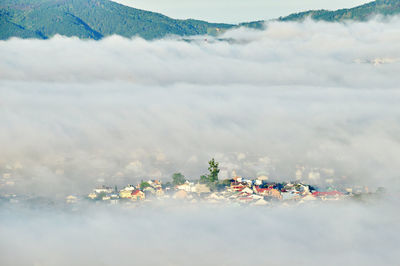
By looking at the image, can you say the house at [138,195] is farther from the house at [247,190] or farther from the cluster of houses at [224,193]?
the house at [247,190]

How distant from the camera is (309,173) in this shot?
72.9m

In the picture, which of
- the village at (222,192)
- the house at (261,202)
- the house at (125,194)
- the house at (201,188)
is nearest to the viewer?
the house at (261,202)

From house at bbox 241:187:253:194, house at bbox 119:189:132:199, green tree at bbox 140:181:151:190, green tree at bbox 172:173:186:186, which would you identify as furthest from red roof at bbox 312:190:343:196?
house at bbox 119:189:132:199

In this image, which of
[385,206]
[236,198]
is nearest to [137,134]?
[236,198]

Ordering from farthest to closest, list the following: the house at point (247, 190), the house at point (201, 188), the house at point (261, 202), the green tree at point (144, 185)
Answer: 1. the green tree at point (144, 185)
2. the house at point (201, 188)
3. the house at point (247, 190)
4. the house at point (261, 202)

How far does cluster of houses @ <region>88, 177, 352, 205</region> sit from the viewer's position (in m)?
58.3

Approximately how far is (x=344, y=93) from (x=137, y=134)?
10831 centimetres

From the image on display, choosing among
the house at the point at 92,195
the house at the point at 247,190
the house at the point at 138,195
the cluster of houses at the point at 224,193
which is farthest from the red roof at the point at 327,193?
the house at the point at 92,195

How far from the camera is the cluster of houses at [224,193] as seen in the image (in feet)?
191

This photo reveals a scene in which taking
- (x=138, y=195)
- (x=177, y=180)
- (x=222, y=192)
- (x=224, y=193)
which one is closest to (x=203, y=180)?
(x=177, y=180)

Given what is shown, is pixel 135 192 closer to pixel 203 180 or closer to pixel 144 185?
pixel 144 185

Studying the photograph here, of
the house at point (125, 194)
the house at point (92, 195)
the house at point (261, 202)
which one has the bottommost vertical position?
the house at point (92, 195)

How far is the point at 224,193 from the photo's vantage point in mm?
60781

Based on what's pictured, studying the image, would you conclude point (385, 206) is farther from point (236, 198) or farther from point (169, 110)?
point (169, 110)
